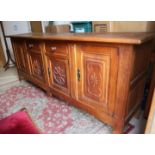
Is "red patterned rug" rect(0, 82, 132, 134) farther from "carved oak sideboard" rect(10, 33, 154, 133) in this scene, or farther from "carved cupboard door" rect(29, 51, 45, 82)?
"carved cupboard door" rect(29, 51, 45, 82)

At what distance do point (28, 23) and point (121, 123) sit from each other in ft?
10.7

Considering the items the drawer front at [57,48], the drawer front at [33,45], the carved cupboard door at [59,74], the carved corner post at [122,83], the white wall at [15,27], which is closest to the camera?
the carved corner post at [122,83]

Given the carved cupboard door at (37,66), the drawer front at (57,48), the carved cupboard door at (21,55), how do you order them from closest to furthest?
the drawer front at (57,48) → the carved cupboard door at (37,66) → the carved cupboard door at (21,55)

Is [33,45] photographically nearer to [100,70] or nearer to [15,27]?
[100,70]

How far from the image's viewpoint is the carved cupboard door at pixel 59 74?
1428mm

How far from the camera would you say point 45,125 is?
1.39 m

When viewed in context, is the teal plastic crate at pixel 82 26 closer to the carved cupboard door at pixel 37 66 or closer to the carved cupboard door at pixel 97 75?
the carved cupboard door at pixel 37 66

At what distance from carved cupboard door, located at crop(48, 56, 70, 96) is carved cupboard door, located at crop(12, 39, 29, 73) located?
607mm

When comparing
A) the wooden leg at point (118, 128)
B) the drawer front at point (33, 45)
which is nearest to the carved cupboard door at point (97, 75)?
the wooden leg at point (118, 128)

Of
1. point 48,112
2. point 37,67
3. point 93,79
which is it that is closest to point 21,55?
point 37,67

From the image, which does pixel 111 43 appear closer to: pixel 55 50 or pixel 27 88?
pixel 55 50

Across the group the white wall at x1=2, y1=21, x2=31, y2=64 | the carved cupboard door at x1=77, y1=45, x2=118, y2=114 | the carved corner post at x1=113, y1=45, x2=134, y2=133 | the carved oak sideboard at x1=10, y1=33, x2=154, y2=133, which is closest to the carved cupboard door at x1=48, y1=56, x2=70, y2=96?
the carved oak sideboard at x1=10, y1=33, x2=154, y2=133

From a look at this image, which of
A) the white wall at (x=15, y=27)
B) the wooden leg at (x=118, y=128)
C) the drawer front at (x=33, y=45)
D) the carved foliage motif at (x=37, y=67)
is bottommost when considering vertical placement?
the wooden leg at (x=118, y=128)
